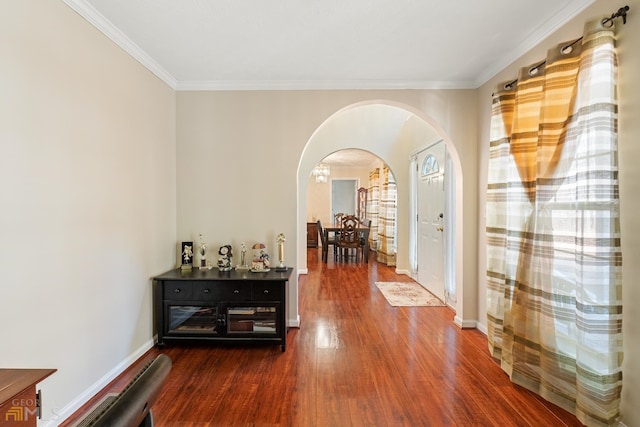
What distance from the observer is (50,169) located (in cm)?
166

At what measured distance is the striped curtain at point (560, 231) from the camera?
1.60 meters

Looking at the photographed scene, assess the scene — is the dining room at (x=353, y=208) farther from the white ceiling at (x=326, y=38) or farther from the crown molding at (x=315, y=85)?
the white ceiling at (x=326, y=38)

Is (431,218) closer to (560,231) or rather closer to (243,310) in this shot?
(560,231)

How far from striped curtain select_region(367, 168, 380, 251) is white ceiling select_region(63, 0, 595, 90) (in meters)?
4.75

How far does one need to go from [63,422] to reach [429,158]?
4.65 meters

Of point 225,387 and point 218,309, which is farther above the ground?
point 218,309

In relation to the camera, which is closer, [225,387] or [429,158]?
[225,387]

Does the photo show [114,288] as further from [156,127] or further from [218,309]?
[156,127]

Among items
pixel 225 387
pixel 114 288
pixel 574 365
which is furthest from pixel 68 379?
pixel 574 365

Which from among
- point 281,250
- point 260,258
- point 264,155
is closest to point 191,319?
point 260,258

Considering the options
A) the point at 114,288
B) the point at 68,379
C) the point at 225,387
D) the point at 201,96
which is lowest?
the point at 225,387

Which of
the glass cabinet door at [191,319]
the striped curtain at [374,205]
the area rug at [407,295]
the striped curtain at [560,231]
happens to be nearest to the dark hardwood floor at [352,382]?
the glass cabinet door at [191,319]

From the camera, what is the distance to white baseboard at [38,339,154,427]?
5.63 ft

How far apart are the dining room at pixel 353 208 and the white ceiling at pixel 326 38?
3.17 meters
